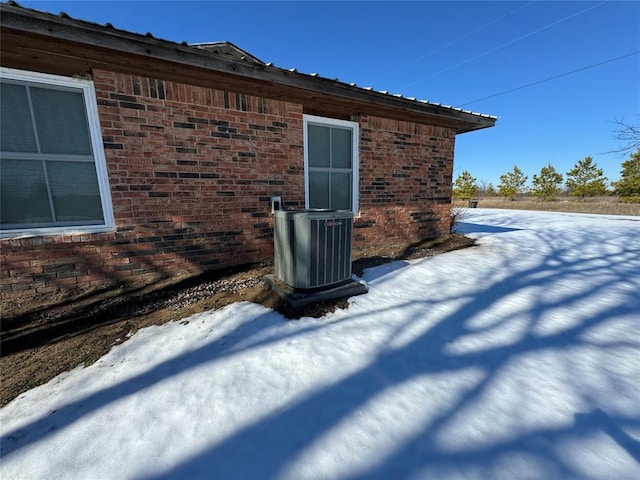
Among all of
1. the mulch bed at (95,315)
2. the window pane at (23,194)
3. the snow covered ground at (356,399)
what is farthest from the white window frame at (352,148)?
the window pane at (23,194)

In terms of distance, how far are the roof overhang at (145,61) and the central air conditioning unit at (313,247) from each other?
1920 mm

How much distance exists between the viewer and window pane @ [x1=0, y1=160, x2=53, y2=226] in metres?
2.94

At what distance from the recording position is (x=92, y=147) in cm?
318

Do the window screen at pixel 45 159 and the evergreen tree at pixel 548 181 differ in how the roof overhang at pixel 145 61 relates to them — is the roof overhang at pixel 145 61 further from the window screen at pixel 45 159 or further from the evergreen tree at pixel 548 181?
the evergreen tree at pixel 548 181

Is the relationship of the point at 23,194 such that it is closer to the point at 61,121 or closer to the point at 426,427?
the point at 61,121

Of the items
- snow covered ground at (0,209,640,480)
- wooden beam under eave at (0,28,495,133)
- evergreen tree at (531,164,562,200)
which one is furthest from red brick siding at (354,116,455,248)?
evergreen tree at (531,164,562,200)

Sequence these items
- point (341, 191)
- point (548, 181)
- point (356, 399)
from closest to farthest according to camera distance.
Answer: point (356, 399), point (341, 191), point (548, 181)

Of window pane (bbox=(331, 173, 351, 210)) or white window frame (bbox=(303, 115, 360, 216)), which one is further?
window pane (bbox=(331, 173, 351, 210))

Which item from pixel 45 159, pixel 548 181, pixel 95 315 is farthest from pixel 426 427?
pixel 548 181

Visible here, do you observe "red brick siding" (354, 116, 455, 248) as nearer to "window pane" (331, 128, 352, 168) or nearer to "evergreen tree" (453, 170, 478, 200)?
"window pane" (331, 128, 352, 168)

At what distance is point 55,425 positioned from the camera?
1570mm

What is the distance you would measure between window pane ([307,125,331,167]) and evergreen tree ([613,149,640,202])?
36.1m

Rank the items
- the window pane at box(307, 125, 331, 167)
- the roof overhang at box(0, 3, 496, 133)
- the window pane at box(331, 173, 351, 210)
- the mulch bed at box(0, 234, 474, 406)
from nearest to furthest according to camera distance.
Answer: the mulch bed at box(0, 234, 474, 406) < the roof overhang at box(0, 3, 496, 133) < the window pane at box(307, 125, 331, 167) < the window pane at box(331, 173, 351, 210)

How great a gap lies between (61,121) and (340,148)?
13.0ft
